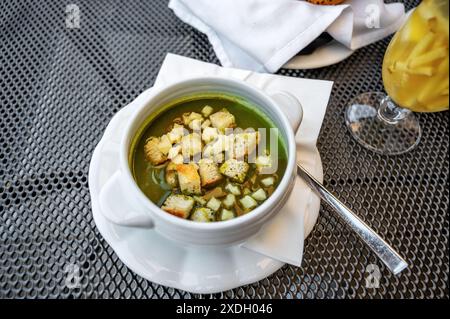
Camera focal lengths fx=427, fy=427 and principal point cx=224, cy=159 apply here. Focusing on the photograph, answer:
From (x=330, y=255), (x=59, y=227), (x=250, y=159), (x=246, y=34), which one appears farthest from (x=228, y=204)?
(x=246, y=34)

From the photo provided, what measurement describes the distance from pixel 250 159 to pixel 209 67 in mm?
244

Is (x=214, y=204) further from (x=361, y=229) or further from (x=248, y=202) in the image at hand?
(x=361, y=229)

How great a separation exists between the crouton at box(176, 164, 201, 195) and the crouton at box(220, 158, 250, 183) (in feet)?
0.15

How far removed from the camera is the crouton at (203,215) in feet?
2.19

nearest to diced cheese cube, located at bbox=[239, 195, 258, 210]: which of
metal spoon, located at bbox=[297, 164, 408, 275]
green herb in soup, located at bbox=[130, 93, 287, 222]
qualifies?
green herb in soup, located at bbox=[130, 93, 287, 222]

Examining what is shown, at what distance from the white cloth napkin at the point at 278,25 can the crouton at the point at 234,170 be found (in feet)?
0.98

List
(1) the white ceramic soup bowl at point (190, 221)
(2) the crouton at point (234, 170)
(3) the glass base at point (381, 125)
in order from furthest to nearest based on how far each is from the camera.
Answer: (3) the glass base at point (381, 125)
(2) the crouton at point (234, 170)
(1) the white ceramic soup bowl at point (190, 221)

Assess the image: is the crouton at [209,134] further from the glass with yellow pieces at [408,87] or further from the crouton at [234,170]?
the glass with yellow pieces at [408,87]

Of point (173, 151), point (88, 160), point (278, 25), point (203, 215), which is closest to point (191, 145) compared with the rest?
point (173, 151)

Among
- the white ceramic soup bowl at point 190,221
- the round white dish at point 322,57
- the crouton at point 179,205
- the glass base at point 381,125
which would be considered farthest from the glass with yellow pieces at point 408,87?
the crouton at point 179,205

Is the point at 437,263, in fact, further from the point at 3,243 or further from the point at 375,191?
the point at 3,243

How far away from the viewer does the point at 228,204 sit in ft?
2.29

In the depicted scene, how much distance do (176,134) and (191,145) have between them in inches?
1.5

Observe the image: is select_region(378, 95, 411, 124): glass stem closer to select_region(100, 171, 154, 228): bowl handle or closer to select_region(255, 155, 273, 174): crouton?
select_region(255, 155, 273, 174): crouton
